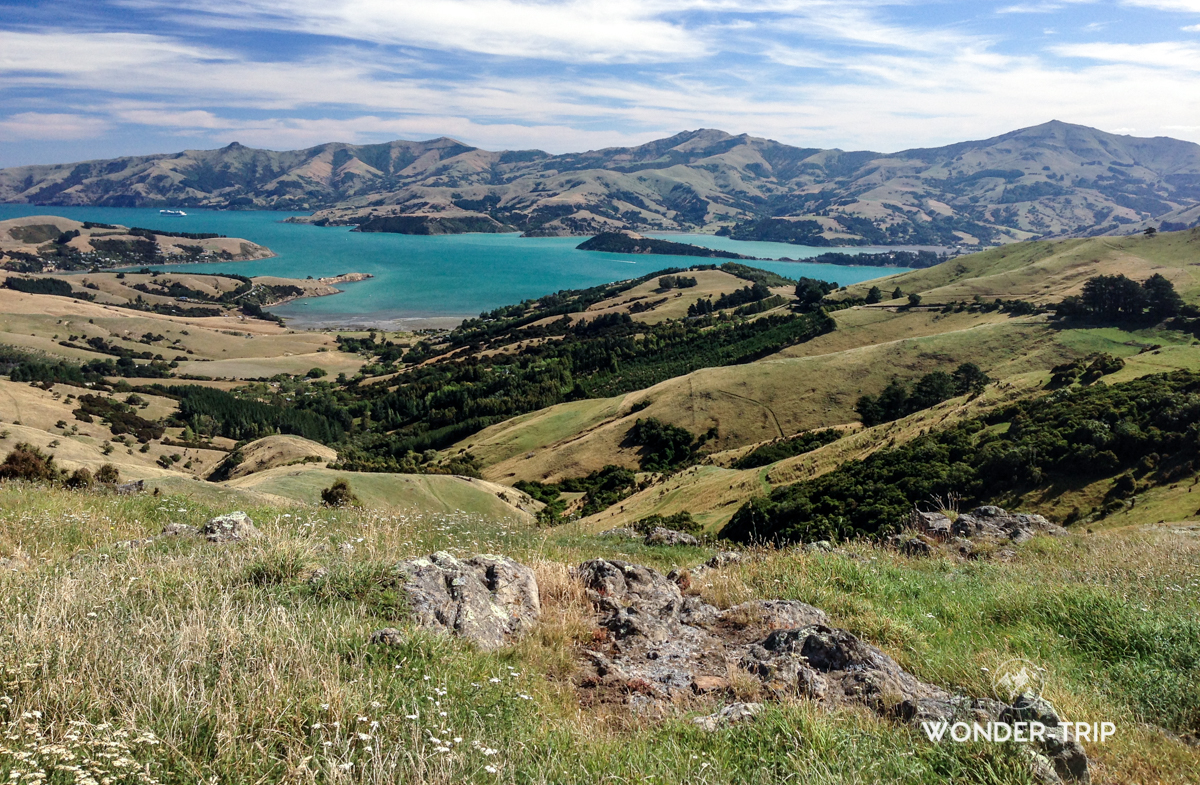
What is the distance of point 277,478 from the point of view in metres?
38.4

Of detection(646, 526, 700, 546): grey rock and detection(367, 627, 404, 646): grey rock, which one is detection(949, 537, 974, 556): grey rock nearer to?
detection(646, 526, 700, 546): grey rock

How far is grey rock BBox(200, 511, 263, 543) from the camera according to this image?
8727 millimetres

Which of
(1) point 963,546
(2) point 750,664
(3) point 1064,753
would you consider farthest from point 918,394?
(3) point 1064,753

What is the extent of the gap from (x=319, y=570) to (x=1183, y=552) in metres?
13.3

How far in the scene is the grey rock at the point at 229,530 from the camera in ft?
28.6

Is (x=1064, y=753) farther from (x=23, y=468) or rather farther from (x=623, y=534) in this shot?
(x=23, y=468)

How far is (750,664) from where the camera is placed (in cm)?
627

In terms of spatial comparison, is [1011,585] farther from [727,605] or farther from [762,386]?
[762,386]

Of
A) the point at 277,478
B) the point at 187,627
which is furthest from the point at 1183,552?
the point at 277,478

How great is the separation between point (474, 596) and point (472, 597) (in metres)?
0.05

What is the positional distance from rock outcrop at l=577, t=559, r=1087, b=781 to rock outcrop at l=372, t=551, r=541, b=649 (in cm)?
94

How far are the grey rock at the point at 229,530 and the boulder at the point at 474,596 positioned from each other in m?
3.45

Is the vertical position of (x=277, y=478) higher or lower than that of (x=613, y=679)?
lower

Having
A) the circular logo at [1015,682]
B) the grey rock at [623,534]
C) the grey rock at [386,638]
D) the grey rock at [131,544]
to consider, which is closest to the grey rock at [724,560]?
the circular logo at [1015,682]
